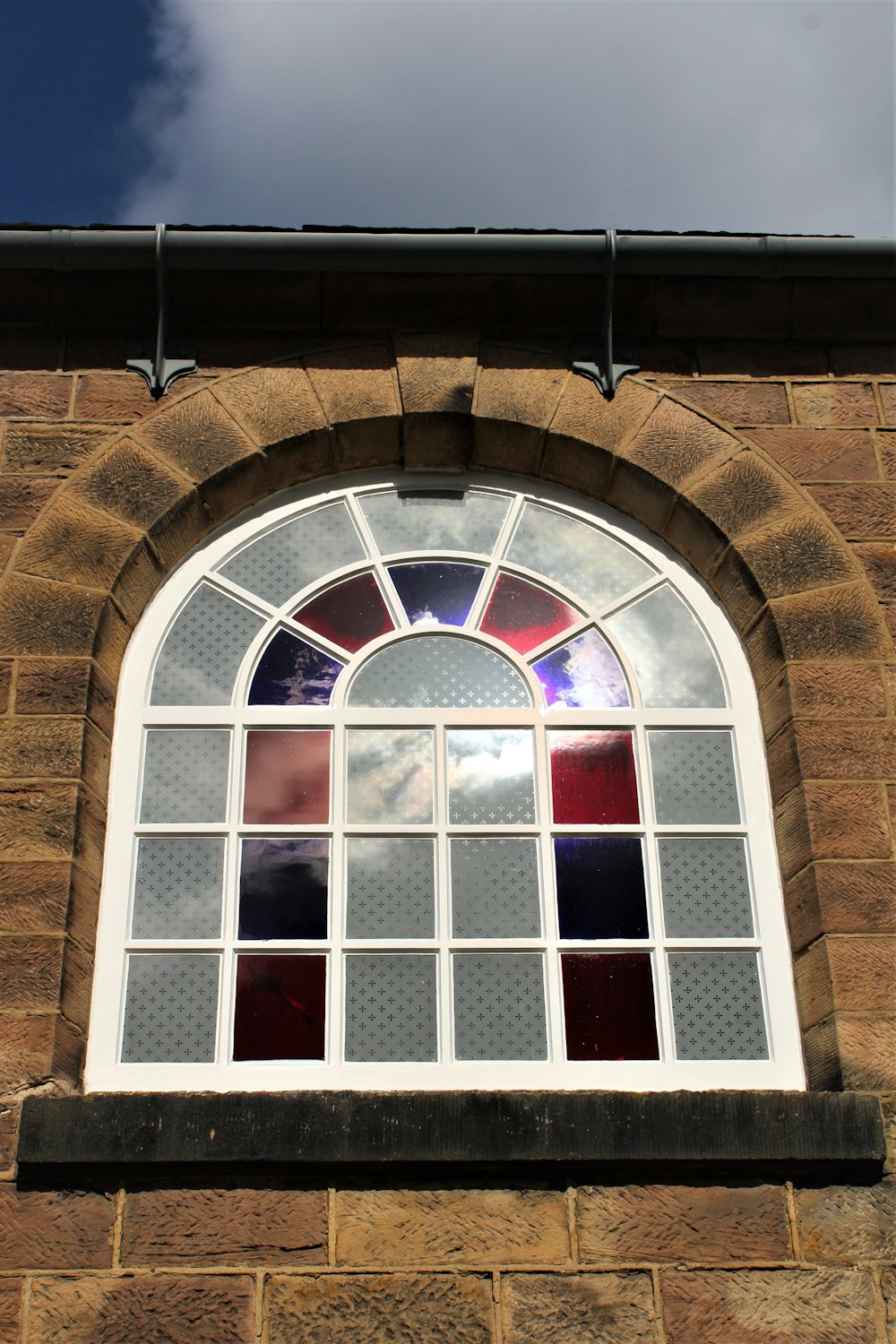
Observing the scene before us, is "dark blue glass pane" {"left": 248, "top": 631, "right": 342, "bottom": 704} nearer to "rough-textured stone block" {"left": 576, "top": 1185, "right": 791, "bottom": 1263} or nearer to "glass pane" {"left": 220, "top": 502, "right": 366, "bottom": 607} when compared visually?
"glass pane" {"left": 220, "top": 502, "right": 366, "bottom": 607}

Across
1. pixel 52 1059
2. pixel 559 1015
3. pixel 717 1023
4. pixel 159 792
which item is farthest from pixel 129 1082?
pixel 717 1023

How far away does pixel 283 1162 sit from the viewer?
4.05 m

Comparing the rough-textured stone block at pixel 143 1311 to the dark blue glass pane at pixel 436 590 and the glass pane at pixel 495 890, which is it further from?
the dark blue glass pane at pixel 436 590

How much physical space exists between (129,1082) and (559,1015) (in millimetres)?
1299

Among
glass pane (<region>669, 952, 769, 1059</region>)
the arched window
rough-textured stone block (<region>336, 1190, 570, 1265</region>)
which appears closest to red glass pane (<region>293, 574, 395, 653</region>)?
the arched window

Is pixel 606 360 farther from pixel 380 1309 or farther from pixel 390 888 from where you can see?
pixel 380 1309

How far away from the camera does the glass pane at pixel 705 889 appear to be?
4680 millimetres

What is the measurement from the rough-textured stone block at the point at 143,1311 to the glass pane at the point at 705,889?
170 centimetres

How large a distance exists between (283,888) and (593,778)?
1.08 m

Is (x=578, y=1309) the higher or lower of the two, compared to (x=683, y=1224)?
lower

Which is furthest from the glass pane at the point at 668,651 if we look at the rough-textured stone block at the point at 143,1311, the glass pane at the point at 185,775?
the rough-textured stone block at the point at 143,1311

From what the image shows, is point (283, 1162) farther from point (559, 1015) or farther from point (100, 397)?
point (100, 397)

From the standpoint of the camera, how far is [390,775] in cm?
490

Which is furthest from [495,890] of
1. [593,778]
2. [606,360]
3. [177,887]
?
[606,360]
